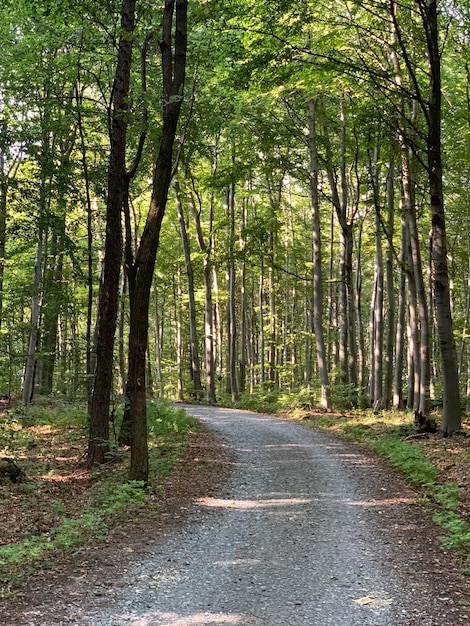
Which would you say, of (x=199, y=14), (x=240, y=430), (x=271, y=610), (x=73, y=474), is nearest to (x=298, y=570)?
(x=271, y=610)

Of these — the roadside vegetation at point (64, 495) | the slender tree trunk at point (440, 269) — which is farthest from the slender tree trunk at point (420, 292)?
the roadside vegetation at point (64, 495)

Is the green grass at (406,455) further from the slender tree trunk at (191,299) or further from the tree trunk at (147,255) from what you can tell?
the slender tree trunk at (191,299)

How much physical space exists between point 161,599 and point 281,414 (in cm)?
1483

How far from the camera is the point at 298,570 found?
5.02m

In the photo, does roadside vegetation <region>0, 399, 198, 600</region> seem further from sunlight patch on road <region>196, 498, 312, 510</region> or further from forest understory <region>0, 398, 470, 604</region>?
sunlight patch on road <region>196, 498, 312, 510</region>

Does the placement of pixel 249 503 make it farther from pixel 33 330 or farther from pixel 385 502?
pixel 33 330

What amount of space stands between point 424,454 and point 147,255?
6.24m

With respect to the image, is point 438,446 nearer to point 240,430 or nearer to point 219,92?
point 240,430

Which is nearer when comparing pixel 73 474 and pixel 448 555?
pixel 448 555

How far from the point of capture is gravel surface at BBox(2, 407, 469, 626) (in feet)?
13.4

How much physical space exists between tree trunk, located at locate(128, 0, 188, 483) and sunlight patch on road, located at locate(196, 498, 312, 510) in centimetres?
110

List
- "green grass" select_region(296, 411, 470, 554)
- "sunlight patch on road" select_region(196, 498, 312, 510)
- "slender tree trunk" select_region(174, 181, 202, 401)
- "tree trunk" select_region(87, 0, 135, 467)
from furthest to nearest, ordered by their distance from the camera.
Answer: "slender tree trunk" select_region(174, 181, 202, 401) → "tree trunk" select_region(87, 0, 135, 467) → "sunlight patch on road" select_region(196, 498, 312, 510) → "green grass" select_region(296, 411, 470, 554)

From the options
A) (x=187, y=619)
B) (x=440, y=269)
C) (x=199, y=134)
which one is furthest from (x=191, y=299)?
(x=187, y=619)

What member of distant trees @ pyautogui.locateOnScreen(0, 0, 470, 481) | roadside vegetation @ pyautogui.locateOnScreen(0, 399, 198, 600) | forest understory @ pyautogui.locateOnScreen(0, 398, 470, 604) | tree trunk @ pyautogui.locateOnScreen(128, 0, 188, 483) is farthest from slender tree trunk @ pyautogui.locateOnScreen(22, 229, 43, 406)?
tree trunk @ pyautogui.locateOnScreen(128, 0, 188, 483)
